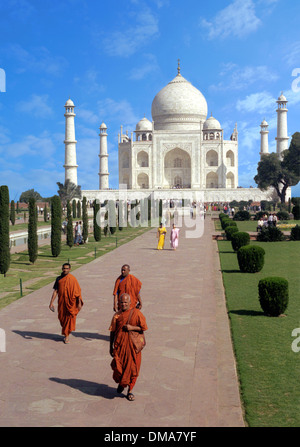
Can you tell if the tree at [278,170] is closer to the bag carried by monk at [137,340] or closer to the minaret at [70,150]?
the minaret at [70,150]

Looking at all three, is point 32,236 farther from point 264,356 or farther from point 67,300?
point 264,356

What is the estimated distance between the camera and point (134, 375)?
14.2 ft

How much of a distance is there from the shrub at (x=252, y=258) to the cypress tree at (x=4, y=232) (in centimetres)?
567

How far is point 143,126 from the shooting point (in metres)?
57.1

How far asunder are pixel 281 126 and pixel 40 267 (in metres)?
40.7

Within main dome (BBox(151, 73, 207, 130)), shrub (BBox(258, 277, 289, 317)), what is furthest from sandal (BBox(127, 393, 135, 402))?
main dome (BBox(151, 73, 207, 130))

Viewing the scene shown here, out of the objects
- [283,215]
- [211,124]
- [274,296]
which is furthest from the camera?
[211,124]

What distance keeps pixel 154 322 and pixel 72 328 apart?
132cm

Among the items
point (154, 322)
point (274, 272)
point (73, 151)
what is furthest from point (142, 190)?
point (154, 322)

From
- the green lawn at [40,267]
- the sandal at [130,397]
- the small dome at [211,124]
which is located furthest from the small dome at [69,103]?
the sandal at [130,397]

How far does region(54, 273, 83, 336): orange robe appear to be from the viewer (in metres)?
6.01

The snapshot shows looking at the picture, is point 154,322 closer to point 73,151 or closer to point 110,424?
point 110,424

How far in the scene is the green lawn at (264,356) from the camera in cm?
415

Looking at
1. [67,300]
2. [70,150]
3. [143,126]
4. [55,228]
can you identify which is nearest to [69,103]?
[70,150]
